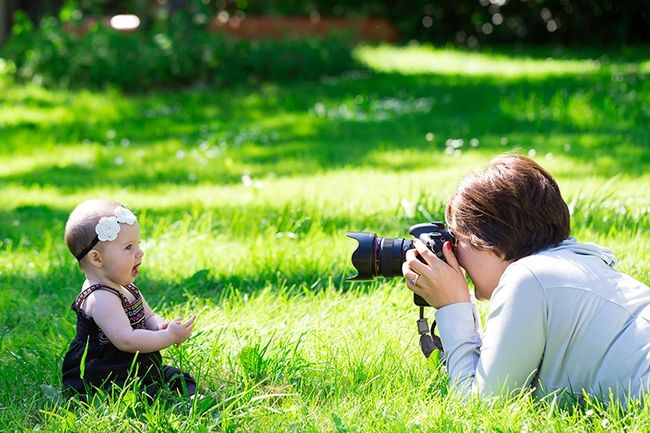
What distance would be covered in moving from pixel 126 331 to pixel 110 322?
0.05m

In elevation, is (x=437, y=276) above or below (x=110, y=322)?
above

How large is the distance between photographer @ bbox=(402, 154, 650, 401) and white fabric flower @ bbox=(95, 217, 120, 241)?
0.83 meters

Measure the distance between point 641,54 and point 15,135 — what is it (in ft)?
31.6

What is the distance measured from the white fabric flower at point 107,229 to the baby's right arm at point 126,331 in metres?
0.16

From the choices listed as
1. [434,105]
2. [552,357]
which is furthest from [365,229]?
[434,105]

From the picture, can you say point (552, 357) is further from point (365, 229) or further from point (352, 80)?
point (352, 80)

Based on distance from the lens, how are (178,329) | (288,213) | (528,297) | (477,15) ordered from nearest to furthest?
(528,297) < (178,329) < (288,213) < (477,15)

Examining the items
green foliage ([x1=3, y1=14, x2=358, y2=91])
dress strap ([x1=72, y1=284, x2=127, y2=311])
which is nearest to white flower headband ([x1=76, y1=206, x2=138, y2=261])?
dress strap ([x1=72, y1=284, x2=127, y2=311])

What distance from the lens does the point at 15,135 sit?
26.9ft

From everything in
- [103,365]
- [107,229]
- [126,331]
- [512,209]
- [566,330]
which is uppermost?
[512,209]

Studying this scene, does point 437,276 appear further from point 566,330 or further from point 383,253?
point 566,330

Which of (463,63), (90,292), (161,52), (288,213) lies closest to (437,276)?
(90,292)

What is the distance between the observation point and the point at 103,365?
279 centimetres

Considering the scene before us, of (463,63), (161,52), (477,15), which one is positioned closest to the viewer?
(161,52)
